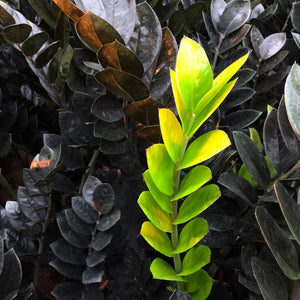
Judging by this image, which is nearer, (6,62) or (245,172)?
(245,172)

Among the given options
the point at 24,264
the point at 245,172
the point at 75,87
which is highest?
the point at 75,87

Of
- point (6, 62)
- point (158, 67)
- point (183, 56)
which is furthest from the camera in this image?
point (6, 62)

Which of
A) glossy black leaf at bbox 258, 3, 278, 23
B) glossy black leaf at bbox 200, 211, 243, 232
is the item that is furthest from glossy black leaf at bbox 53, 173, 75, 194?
glossy black leaf at bbox 258, 3, 278, 23

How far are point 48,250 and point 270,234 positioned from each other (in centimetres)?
37

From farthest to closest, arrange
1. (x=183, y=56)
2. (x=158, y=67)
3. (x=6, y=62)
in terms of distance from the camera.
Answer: (x=6, y=62) → (x=158, y=67) → (x=183, y=56)

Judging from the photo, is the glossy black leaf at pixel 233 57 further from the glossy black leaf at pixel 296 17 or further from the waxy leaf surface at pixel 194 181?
the waxy leaf surface at pixel 194 181

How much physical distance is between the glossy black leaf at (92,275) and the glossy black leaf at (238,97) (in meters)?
0.29

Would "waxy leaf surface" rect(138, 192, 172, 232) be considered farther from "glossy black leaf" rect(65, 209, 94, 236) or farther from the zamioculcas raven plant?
"glossy black leaf" rect(65, 209, 94, 236)

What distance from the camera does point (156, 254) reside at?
664 mm

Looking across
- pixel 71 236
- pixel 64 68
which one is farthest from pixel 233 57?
pixel 71 236

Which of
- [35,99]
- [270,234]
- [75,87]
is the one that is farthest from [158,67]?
[35,99]

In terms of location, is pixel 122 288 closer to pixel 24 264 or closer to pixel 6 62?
pixel 24 264

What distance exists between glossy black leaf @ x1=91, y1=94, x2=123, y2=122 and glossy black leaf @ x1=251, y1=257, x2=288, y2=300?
→ 0.79ft

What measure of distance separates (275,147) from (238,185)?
0.22 ft
